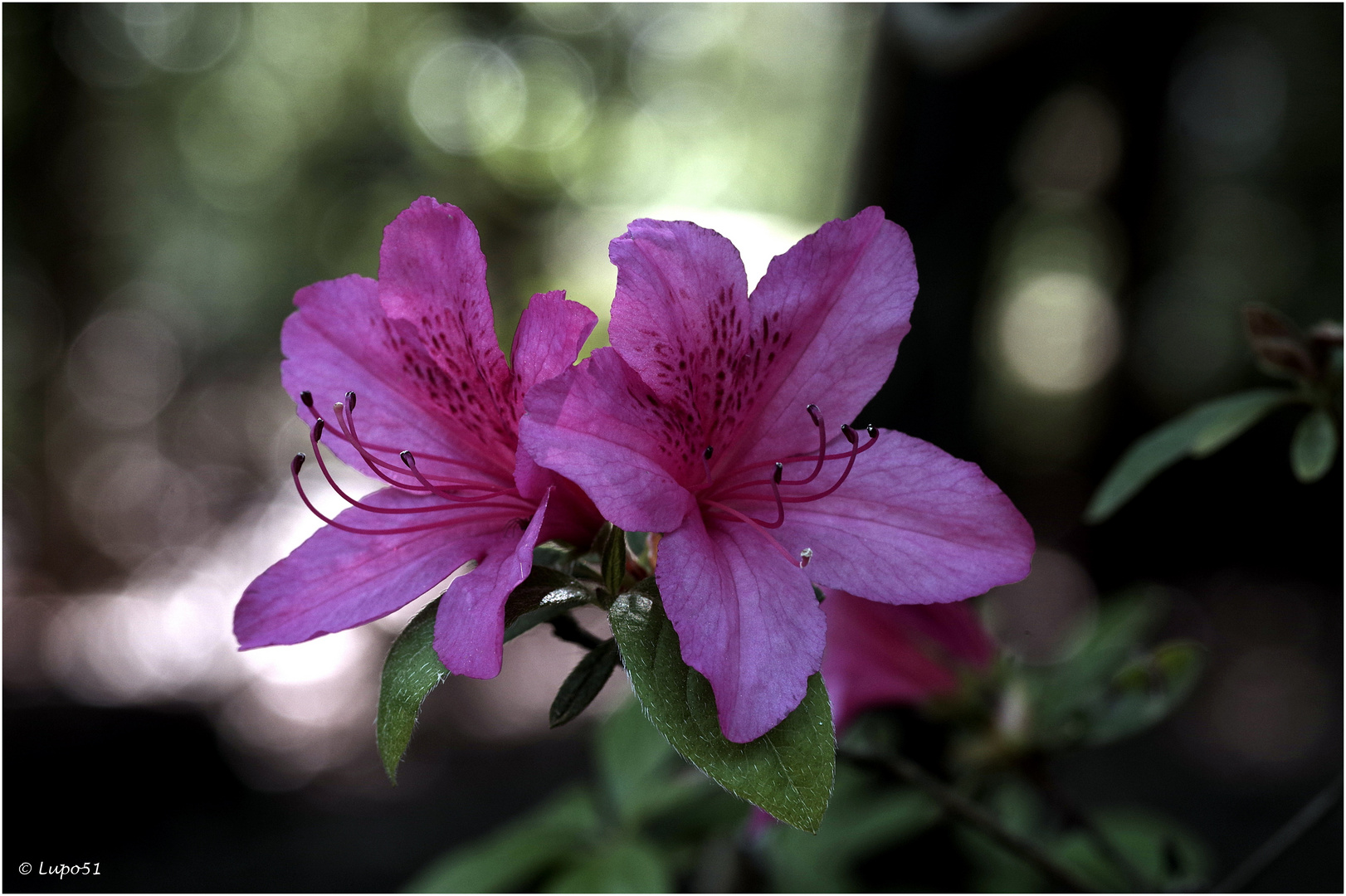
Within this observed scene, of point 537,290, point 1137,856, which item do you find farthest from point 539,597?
point 537,290

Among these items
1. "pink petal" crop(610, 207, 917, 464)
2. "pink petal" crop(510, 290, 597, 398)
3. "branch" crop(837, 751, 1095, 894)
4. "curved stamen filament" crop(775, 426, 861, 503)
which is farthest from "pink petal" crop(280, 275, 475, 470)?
"branch" crop(837, 751, 1095, 894)

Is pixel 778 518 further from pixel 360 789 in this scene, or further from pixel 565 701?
pixel 360 789

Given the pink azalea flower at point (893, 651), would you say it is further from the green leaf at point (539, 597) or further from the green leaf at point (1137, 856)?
the green leaf at point (539, 597)

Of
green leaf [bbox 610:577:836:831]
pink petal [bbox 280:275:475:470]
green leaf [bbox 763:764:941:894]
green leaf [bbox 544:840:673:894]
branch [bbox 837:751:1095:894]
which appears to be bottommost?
green leaf [bbox 763:764:941:894]

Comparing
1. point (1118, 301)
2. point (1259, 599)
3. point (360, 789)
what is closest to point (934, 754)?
point (360, 789)

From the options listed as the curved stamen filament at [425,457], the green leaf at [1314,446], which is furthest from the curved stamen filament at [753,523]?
the green leaf at [1314,446]

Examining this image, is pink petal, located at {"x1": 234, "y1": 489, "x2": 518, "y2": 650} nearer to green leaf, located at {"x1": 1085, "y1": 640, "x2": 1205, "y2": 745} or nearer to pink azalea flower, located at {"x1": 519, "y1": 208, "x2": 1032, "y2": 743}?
pink azalea flower, located at {"x1": 519, "y1": 208, "x2": 1032, "y2": 743}
